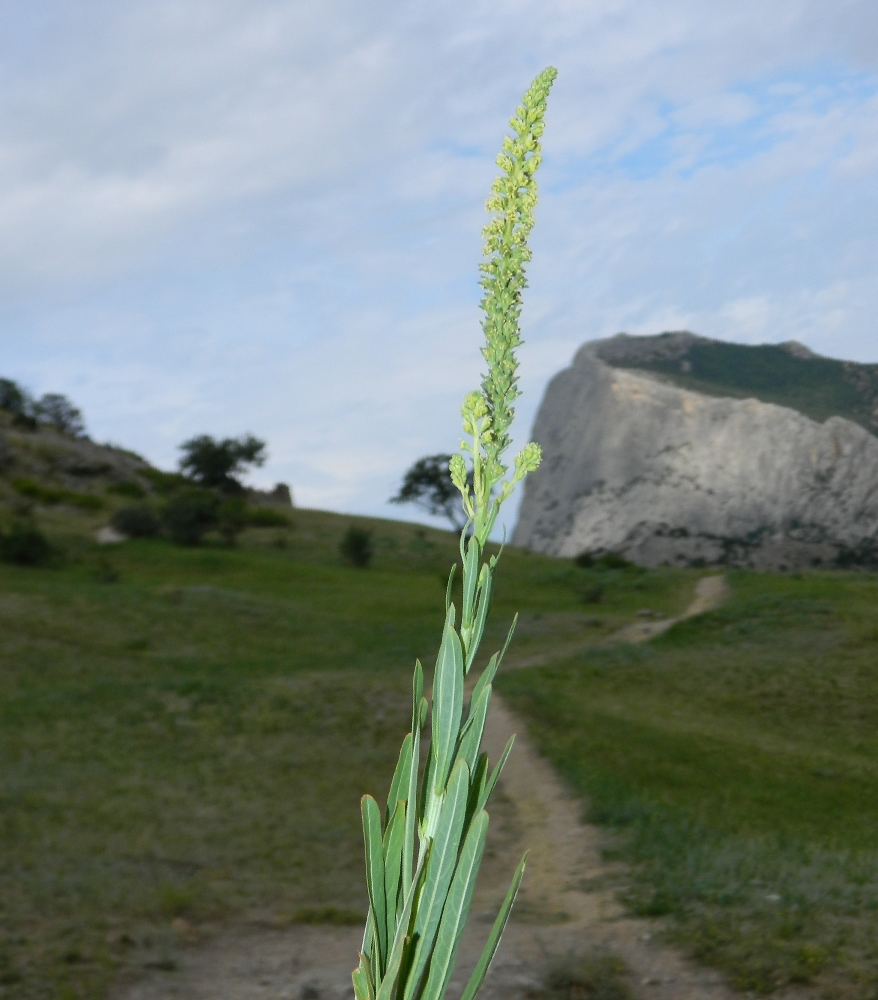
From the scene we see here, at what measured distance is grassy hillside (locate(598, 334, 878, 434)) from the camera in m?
45.2

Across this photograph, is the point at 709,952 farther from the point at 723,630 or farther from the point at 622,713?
the point at 723,630

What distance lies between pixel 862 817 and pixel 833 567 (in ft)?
92.4

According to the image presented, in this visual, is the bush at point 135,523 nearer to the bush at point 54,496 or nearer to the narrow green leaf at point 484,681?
the bush at point 54,496

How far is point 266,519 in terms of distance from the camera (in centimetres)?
5466

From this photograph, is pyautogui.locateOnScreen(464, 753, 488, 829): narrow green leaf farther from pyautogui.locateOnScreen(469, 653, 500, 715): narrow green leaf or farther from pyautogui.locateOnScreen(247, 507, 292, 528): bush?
pyautogui.locateOnScreen(247, 507, 292, 528): bush

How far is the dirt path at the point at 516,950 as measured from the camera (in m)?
7.34

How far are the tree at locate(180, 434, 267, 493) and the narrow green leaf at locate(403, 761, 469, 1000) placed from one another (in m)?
65.4

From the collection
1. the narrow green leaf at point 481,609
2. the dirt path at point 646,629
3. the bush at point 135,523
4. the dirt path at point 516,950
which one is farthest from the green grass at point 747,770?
the bush at point 135,523

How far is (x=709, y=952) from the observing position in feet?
A: 25.1

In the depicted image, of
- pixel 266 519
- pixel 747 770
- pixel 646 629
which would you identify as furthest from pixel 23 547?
pixel 747 770

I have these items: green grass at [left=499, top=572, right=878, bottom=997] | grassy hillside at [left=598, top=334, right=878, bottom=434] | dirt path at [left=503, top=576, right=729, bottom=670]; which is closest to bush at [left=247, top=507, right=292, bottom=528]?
grassy hillside at [left=598, top=334, right=878, bottom=434]

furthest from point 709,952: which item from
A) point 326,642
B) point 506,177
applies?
point 326,642

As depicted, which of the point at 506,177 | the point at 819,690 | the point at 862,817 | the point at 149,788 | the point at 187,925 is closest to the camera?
the point at 506,177

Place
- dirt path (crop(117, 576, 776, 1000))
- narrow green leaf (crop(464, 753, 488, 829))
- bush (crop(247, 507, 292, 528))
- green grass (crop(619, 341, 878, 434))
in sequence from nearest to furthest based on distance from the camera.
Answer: narrow green leaf (crop(464, 753, 488, 829)), dirt path (crop(117, 576, 776, 1000)), green grass (crop(619, 341, 878, 434)), bush (crop(247, 507, 292, 528))
